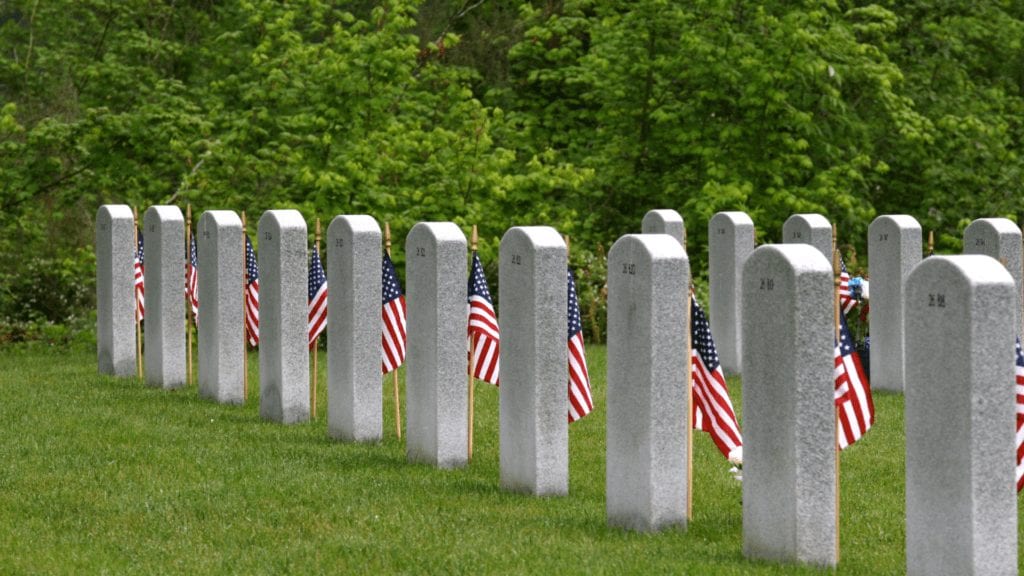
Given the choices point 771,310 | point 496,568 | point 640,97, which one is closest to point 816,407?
point 771,310

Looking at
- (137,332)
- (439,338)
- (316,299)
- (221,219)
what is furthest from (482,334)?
(137,332)

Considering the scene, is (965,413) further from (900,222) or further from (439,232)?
(900,222)

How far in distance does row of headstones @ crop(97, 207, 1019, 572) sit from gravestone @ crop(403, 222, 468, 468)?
13 mm

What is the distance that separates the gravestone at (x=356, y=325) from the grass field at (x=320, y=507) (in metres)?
0.28

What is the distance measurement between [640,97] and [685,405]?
16.6m

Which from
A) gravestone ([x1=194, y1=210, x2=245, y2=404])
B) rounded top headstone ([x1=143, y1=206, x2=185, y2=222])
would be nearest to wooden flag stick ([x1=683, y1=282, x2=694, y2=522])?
gravestone ([x1=194, y1=210, x2=245, y2=404])

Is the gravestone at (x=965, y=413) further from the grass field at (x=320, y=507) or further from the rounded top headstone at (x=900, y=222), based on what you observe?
the rounded top headstone at (x=900, y=222)

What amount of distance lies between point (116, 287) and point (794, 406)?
10646 millimetres

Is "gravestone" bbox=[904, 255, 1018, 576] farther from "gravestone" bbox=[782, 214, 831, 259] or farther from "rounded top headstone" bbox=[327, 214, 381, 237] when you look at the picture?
"gravestone" bbox=[782, 214, 831, 259]

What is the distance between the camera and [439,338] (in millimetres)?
11172

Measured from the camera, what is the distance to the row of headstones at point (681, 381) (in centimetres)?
707

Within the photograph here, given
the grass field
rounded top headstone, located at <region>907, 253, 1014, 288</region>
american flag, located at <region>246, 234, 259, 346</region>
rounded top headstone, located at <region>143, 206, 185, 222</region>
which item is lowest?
the grass field

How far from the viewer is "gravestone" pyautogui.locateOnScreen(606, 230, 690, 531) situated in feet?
29.3

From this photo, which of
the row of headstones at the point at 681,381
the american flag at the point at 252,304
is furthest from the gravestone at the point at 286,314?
the american flag at the point at 252,304
